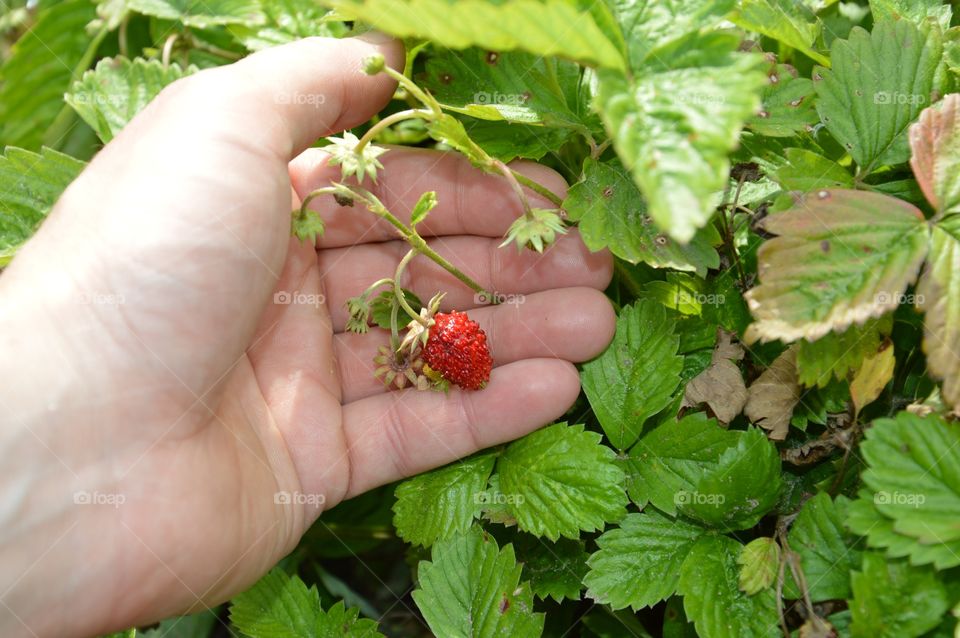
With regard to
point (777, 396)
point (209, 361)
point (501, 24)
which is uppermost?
point (501, 24)

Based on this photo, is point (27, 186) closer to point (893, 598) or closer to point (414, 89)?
point (414, 89)

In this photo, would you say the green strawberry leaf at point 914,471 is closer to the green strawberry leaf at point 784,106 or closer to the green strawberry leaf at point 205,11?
the green strawberry leaf at point 784,106

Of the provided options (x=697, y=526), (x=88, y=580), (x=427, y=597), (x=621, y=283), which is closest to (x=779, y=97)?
(x=621, y=283)

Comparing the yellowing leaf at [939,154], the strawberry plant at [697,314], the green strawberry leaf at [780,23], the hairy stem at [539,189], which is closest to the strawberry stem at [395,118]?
the strawberry plant at [697,314]

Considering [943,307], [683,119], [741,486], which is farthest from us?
[741,486]

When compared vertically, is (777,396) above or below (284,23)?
below

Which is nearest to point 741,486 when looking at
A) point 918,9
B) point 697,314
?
point 697,314
